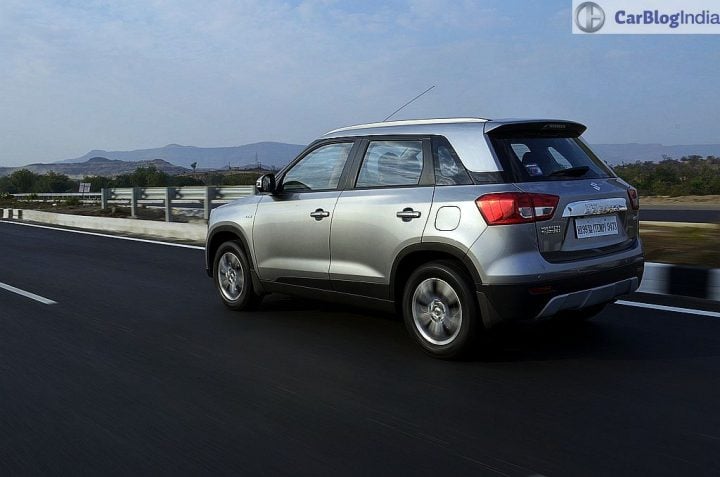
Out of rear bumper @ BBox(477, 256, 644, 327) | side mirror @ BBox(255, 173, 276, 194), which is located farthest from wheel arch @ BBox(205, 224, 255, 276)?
rear bumper @ BBox(477, 256, 644, 327)

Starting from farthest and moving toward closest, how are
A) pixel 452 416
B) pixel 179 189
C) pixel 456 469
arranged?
pixel 179 189, pixel 452 416, pixel 456 469

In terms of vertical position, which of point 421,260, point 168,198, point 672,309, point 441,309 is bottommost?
point 672,309

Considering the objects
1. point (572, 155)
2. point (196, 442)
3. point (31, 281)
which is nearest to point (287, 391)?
point (196, 442)

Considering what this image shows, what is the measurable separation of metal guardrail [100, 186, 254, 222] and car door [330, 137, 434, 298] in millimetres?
10748

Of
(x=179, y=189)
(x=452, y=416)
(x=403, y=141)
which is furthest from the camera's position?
(x=179, y=189)

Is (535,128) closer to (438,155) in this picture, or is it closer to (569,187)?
(569,187)

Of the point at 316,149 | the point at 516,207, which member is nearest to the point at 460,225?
the point at 516,207

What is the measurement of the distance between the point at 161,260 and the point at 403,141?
7.40 metres

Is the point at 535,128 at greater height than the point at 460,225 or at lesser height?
greater

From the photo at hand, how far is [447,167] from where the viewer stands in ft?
17.6

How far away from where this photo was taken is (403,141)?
18.9ft

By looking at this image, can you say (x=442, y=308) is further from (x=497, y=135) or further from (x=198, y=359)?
(x=198, y=359)

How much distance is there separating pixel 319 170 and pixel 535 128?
198 centimetres

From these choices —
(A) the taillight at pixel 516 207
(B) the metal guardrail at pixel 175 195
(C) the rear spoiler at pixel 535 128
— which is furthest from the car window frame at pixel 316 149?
(B) the metal guardrail at pixel 175 195
